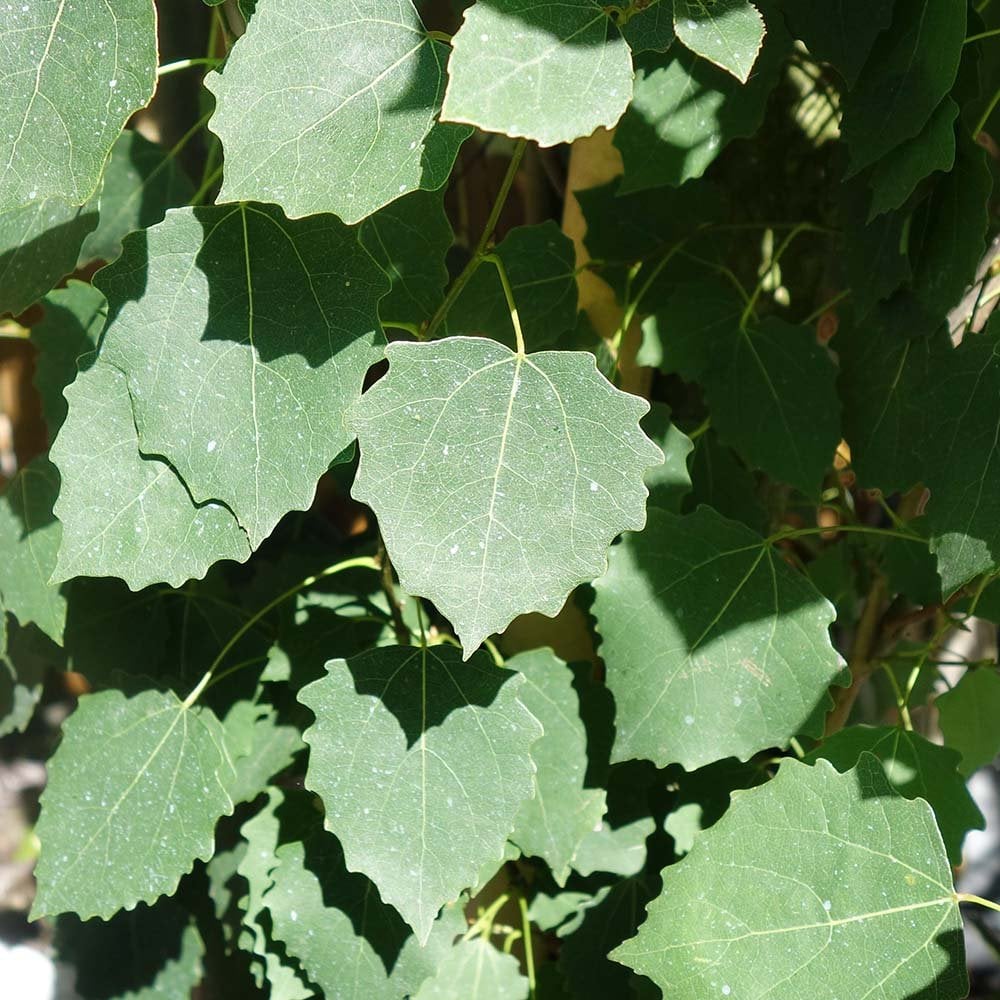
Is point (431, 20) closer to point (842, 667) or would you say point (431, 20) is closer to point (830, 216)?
point (830, 216)

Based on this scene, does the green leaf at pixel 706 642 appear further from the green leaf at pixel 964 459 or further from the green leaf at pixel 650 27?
the green leaf at pixel 650 27

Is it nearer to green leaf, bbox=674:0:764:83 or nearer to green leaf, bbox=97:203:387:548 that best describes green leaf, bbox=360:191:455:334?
green leaf, bbox=97:203:387:548

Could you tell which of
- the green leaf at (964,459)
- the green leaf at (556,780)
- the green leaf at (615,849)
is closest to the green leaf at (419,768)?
the green leaf at (556,780)

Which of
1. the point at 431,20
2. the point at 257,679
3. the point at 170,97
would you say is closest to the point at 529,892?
the point at 257,679

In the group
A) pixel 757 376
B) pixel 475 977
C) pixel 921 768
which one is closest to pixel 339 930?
pixel 475 977

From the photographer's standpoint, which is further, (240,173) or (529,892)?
(529,892)

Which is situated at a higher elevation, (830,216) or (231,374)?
(231,374)

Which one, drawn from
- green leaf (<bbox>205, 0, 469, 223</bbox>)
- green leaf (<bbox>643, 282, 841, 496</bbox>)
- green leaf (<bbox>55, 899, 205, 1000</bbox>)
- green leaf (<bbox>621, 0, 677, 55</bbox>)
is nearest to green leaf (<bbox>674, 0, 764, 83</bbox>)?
green leaf (<bbox>621, 0, 677, 55</bbox>)
